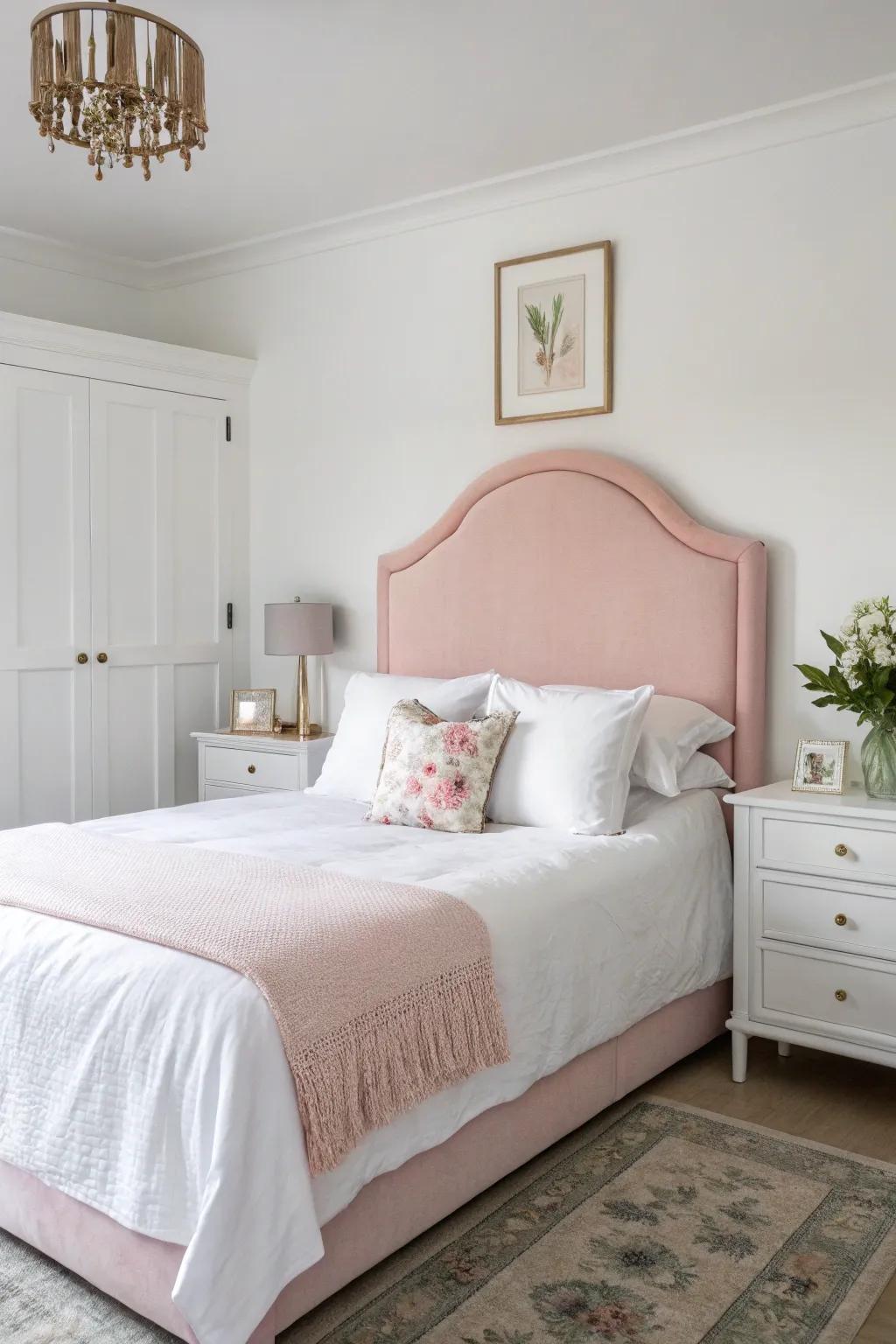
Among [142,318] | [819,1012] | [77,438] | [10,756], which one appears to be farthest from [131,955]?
[142,318]

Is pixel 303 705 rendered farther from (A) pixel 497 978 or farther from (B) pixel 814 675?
(A) pixel 497 978

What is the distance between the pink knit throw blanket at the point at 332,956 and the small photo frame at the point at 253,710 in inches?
74.2

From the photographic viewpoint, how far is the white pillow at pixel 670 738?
3043 millimetres

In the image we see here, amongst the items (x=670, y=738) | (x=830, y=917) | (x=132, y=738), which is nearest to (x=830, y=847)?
(x=830, y=917)

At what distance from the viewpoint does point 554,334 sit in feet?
12.1

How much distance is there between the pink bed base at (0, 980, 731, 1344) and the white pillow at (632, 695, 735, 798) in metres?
0.72

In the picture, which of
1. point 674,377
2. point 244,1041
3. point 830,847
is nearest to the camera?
point 244,1041

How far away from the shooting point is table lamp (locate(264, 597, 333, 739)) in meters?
4.12

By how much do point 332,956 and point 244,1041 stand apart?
0.26 metres

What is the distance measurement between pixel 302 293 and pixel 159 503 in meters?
0.99

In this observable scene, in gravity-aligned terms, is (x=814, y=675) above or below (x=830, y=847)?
above

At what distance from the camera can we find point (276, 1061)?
173 cm

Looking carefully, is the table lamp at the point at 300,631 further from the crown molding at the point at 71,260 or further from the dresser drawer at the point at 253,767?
the crown molding at the point at 71,260

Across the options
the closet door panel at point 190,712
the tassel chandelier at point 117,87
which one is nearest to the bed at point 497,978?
the closet door panel at point 190,712
